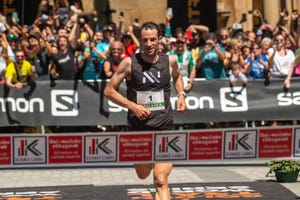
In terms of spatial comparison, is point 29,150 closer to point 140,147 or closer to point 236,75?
point 140,147

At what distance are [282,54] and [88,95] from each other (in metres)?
3.60

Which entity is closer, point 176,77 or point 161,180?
point 161,180

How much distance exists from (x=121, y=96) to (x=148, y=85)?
31cm

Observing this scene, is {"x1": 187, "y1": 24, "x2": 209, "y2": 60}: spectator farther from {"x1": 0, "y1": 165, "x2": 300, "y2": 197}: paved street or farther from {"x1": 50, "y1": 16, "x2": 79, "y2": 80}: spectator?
{"x1": 0, "y1": 165, "x2": 300, "y2": 197}: paved street

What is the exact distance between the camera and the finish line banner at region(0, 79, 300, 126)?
15523 mm

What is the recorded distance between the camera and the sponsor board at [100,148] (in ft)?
37.0

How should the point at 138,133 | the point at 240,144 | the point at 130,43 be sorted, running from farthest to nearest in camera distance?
1. the point at 130,43
2. the point at 240,144
3. the point at 138,133

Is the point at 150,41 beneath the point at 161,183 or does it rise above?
above

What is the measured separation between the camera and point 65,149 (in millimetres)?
11305

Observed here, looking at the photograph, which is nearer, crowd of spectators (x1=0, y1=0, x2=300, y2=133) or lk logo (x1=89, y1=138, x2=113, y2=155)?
lk logo (x1=89, y1=138, x2=113, y2=155)

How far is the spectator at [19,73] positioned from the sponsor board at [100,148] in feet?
13.7

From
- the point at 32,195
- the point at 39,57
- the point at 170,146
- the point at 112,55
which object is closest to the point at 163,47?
the point at 112,55

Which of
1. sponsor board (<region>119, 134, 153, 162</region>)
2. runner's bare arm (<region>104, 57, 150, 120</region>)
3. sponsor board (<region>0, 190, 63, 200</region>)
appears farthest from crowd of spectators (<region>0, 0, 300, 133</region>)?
runner's bare arm (<region>104, 57, 150, 120</region>)

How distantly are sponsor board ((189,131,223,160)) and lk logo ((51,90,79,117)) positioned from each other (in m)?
4.49
